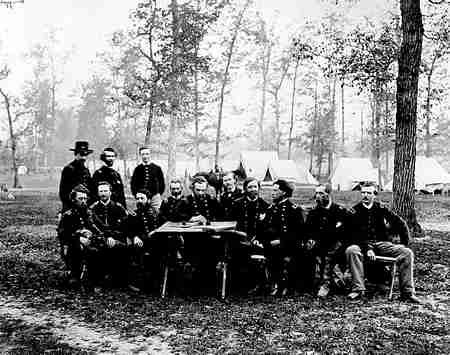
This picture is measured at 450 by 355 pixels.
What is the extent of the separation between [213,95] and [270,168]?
5.37 m

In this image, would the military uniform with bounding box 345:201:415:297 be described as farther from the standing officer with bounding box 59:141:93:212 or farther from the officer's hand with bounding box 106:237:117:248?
the standing officer with bounding box 59:141:93:212

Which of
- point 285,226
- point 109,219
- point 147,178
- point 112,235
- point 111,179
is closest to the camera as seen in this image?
point 285,226

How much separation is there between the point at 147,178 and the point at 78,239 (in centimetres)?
200

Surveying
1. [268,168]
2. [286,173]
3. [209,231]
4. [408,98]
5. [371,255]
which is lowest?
[371,255]

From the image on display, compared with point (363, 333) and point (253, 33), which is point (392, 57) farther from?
point (253, 33)

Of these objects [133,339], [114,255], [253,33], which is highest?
[253,33]

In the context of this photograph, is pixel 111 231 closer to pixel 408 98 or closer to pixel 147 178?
pixel 147 178

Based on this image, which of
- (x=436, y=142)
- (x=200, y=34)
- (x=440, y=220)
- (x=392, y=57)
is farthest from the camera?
(x=436, y=142)

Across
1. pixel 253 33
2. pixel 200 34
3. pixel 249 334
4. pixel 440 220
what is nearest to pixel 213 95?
pixel 253 33

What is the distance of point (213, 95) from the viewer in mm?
28297

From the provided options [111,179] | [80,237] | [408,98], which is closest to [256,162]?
[408,98]

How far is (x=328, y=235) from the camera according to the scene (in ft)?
19.3

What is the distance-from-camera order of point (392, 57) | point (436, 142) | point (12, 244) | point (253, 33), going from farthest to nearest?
1. point (436, 142)
2. point (253, 33)
3. point (392, 57)
4. point (12, 244)

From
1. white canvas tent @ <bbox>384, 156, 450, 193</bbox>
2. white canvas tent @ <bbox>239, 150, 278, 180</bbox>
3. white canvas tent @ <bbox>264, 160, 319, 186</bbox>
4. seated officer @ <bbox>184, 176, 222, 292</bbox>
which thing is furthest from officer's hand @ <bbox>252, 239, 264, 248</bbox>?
white canvas tent @ <bbox>239, 150, 278, 180</bbox>
